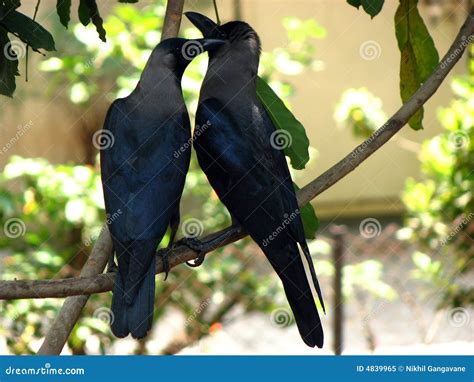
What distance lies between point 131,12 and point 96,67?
31 centimetres

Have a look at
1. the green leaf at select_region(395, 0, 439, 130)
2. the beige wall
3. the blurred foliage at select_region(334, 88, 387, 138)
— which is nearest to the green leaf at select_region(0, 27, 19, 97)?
the green leaf at select_region(395, 0, 439, 130)

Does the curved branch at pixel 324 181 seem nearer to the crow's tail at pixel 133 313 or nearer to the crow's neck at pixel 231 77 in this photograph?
the crow's tail at pixel 133 313

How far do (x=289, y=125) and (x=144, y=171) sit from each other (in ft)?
1.62

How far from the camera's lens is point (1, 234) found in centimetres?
410

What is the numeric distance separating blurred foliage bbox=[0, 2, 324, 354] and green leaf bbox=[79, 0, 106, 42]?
4.88 feet

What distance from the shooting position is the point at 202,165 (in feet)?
7.49

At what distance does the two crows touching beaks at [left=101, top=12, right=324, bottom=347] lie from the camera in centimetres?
189

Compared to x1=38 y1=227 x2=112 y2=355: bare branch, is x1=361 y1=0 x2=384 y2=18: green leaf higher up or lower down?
higher up

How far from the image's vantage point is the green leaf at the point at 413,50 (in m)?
2.46

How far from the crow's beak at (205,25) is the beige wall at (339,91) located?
10.3ft

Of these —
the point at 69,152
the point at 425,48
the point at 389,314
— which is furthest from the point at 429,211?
the point at 69,152

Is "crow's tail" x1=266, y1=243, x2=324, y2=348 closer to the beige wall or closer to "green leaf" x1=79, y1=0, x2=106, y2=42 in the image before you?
"green leaf" x1=79, y1=0, x2=106, y2=42

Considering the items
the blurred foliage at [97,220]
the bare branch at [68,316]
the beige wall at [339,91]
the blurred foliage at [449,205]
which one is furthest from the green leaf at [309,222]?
the beige wall at [339,91]
